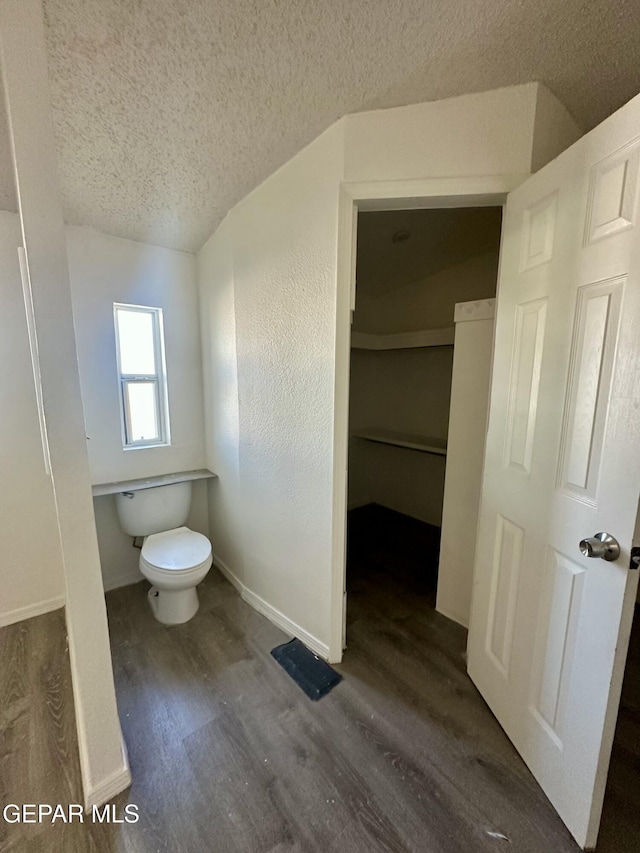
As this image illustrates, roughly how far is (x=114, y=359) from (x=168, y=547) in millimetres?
1190

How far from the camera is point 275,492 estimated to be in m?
1.82

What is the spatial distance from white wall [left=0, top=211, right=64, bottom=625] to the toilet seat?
0.60 meters

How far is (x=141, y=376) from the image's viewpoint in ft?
7.30

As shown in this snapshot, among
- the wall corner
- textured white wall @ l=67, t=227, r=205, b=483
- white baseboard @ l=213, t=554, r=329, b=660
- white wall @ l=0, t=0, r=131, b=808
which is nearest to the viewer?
white wall @ l=0, t=0, r=131, b=808

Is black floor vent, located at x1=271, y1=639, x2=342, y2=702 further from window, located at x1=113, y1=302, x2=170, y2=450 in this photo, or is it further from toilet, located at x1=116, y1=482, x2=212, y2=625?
window, located at x1=113, y1=302, x2=170, y2=450

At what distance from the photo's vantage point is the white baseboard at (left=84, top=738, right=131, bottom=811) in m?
1.06

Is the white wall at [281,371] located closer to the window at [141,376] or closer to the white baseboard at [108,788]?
the window at [141,376]

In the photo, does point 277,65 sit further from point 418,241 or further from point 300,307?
point 418,241

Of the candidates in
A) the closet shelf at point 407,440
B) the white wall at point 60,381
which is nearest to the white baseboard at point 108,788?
the white wall at point 60,381

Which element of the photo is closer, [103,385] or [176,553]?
[176,553]

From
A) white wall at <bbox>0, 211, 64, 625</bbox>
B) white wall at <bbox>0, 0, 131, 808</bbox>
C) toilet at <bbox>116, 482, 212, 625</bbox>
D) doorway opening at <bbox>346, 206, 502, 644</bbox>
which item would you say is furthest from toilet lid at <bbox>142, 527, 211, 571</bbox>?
doorway opening at <bbox>346, 206, 502, 644</bbox>

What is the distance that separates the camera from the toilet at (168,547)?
1.77m

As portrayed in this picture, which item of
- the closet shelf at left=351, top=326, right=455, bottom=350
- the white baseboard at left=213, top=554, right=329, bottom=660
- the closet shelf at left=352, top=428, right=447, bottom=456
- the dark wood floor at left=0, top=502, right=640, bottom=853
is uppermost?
the closet shelf at left=351, top=326, right=455, bottom=350

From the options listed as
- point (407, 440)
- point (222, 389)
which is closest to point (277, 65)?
point (222, 389)
